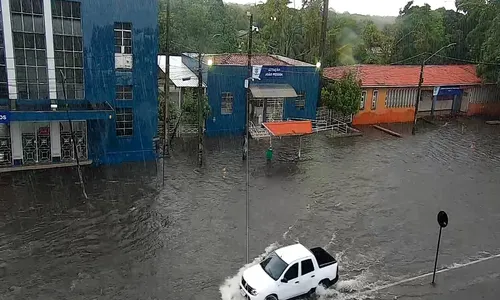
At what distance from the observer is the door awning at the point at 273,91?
30094mm

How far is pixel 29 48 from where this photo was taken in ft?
69.7

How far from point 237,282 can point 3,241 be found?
7805mm

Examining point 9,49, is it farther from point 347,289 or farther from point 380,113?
point 380,113

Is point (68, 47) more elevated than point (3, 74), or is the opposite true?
point (68, 47)

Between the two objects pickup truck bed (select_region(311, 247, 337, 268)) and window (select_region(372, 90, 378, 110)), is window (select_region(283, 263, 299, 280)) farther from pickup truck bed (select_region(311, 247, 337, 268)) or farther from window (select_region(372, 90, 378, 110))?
window (select_region(372, 90, 378, 110))

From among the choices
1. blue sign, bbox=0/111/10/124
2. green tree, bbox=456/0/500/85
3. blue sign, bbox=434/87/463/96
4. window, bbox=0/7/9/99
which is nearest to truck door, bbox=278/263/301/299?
blue sign, bbox=0/111/10/124

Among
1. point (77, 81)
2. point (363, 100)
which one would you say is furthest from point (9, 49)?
point (363, 100)

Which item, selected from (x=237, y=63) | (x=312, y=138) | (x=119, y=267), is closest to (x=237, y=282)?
(x=119, y=267)

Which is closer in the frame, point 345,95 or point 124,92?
point 124,92

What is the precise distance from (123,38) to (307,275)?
602 inches

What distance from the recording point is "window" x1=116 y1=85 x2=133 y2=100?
77.5 ft

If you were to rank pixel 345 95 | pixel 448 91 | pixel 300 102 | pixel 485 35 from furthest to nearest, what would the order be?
pixel 485 35, pixel 448 91, pixel 300 102, pixel 345 95

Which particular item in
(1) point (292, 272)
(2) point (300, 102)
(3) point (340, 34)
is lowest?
(1) point (292, 272)

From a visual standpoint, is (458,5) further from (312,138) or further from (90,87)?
(90,87)
